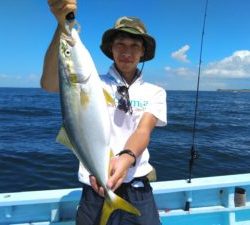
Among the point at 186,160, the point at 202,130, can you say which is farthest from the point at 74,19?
the point at 202,130

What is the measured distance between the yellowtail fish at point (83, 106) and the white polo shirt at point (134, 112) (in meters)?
0.55

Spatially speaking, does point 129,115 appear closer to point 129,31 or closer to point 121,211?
point 129,31

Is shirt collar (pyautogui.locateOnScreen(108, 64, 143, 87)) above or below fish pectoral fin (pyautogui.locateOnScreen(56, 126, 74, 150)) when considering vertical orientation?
above

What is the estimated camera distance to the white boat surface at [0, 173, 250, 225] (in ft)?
13.8

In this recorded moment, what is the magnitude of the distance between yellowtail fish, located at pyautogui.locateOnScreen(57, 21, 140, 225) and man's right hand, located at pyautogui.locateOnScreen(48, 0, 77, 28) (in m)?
0.13

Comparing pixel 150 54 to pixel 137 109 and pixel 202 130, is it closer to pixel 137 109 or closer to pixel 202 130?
pixel 137 109

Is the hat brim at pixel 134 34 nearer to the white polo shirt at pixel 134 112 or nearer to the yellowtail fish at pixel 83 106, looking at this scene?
the white polo shirt at pixel 134 112

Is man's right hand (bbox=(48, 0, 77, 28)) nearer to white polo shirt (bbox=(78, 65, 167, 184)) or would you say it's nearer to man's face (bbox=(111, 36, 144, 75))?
man's face (bbox=(111, 36, 144, 75))

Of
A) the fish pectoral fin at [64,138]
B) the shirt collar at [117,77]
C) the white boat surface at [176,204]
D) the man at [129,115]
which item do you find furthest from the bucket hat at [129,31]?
the white boat surface at [176,204]

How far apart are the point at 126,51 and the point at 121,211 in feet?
4.59

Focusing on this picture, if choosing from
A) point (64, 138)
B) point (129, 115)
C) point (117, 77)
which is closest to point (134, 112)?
point (129, 115)

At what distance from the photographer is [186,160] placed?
594 inches

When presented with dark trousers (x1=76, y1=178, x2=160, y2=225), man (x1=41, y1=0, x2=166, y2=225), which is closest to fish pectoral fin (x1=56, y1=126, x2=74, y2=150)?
man (x1=41, y1=0, x2=166, y2=225)

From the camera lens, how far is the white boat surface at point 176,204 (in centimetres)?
422
